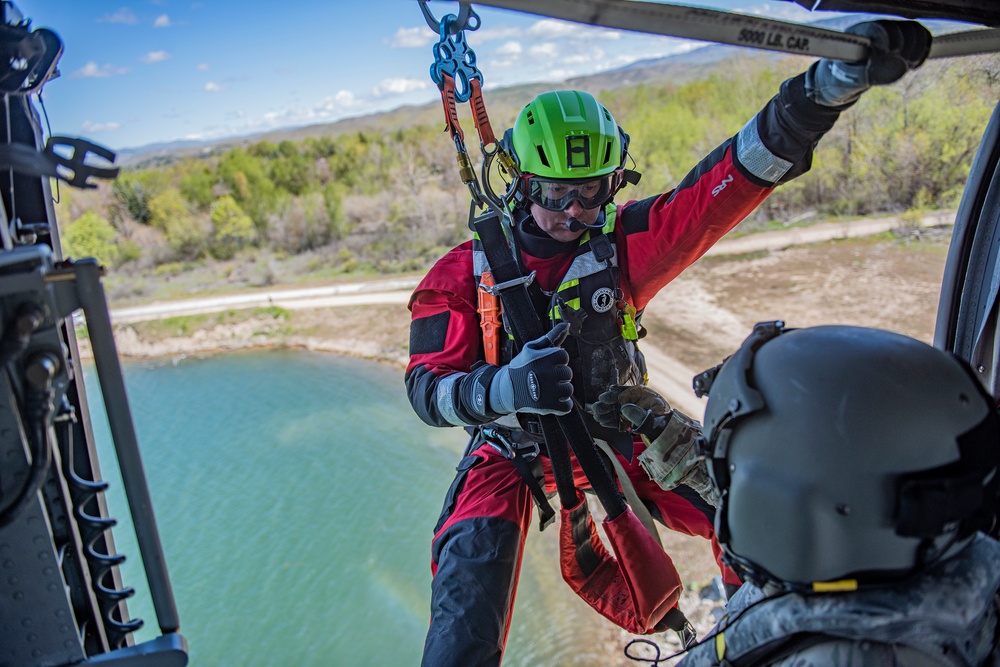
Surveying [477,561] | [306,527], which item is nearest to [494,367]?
[477,561]

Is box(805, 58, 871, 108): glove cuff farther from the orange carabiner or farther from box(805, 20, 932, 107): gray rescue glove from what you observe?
the orange carabiner

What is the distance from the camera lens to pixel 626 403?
89.7 inches

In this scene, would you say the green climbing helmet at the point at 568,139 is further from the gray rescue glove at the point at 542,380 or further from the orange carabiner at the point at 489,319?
the gray rescue glove at the point at 542,380

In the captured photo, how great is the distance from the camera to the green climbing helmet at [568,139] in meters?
2.68

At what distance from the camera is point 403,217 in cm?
2725

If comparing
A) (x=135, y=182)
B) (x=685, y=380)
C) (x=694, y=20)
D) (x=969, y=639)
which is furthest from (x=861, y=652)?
(x=135, y=182)

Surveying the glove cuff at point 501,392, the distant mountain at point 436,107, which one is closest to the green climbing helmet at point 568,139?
the glove cuff at point 501,392

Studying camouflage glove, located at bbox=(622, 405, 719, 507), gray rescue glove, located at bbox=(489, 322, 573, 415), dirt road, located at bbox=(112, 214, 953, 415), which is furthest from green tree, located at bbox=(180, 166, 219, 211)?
camouflage glove, located at bbox=(622, 405, 719, 507)

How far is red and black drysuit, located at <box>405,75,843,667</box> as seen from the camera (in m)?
2.32

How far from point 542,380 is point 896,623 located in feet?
4.25

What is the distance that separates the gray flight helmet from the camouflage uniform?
3 cm

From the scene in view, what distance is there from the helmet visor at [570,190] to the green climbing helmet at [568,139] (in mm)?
25

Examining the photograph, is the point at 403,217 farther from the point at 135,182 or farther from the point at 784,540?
the point at 784,540

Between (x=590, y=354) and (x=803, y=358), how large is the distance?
4.75 ft
